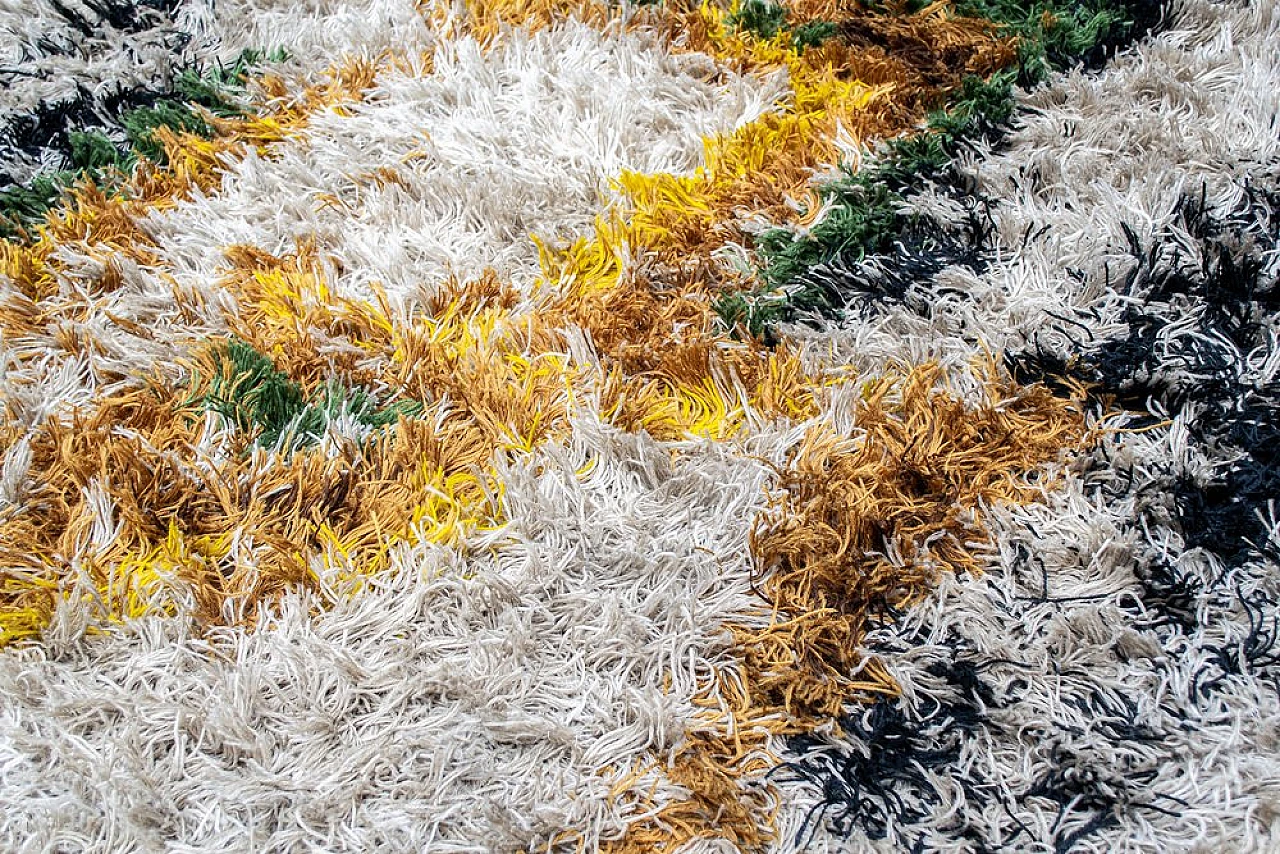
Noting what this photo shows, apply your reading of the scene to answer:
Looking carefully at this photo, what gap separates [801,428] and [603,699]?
11.6 inches

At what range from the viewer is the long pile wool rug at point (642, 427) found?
67 cm

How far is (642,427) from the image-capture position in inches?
33.3

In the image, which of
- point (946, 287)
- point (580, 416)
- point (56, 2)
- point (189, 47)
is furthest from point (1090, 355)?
point (56, 2)

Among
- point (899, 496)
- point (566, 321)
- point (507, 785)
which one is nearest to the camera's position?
point (507, 785)

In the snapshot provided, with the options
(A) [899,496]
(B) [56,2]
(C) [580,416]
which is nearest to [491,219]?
(C) [580,416]

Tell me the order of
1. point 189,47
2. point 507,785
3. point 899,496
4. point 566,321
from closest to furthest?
point 507,785
point 899,496
point 566,321
point 189,47

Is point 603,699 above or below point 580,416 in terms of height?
below

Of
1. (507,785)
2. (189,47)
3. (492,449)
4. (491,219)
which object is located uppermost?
(189,47)

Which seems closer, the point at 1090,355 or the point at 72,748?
the point at 72,748

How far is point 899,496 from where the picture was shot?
0.79 m

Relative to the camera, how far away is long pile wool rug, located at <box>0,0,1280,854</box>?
0.67 metres

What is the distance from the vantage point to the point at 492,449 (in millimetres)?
841

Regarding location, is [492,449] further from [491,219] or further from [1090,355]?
[1090,355]

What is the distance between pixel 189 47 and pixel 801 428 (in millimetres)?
934
